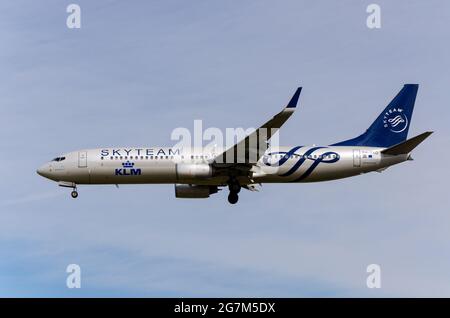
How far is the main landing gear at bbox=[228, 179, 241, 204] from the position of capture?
57.4 m

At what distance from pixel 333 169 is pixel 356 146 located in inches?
127

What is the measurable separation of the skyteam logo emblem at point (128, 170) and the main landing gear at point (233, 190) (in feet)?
19.8

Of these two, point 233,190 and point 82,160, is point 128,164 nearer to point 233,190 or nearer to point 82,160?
point 82,160

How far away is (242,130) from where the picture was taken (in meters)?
55.8

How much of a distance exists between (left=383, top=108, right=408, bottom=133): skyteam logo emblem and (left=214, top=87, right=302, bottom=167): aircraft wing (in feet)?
36.1

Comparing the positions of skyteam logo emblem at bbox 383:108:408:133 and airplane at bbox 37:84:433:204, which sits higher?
skyteam logo emblem at bbox 383:108:408:133

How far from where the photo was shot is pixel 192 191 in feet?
198

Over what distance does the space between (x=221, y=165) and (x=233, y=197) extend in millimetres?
3077

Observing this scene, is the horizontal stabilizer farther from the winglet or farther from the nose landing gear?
the nose landing gear

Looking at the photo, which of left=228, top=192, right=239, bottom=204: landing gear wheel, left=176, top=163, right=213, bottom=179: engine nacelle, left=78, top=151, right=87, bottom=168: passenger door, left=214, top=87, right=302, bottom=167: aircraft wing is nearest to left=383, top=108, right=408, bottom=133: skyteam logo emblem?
left=214, top=87, right=302, bottom=167: aircraft wing
